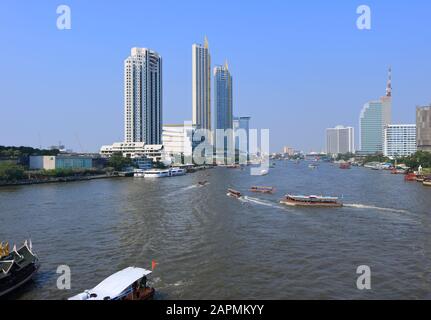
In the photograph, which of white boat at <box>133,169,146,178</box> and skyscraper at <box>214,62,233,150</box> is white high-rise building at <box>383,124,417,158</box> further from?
white boat at <box>133,169,146,178</box>

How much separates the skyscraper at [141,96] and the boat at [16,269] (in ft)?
245

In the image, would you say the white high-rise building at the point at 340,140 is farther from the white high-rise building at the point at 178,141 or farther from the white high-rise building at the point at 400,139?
the white high-rise building at the point at 178,141

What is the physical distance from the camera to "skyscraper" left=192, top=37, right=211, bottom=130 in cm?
13212

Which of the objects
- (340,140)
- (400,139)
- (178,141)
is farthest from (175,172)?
(340,140)

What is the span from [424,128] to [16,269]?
334 feet

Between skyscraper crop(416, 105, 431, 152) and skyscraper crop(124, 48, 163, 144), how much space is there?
6390 cm

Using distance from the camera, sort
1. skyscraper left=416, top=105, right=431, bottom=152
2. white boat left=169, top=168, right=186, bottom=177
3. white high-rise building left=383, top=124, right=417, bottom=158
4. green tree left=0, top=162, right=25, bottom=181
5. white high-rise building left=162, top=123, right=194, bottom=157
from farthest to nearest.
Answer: white high-rise building left=383, top=124, right=417, bottom=158, skyscraper left=416, top=105, right=431, bottom=152, white high-rise building left=162, top=123, right=194, bottom=157, white boat left=169, top=168, right=186, bottom=177, green tree left=0, top=162, right=25, bottom=181

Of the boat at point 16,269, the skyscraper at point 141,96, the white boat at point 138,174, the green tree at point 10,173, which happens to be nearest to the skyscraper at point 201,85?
the skyscraper at point 141,96

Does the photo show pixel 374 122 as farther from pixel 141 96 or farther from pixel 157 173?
pixel 157 173

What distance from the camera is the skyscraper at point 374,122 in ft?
429

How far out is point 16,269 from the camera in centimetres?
914

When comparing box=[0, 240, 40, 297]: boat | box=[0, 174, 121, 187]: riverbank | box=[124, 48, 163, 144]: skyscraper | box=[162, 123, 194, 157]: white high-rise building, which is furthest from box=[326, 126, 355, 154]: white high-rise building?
box=[0, 240, 40, 297]: boat
